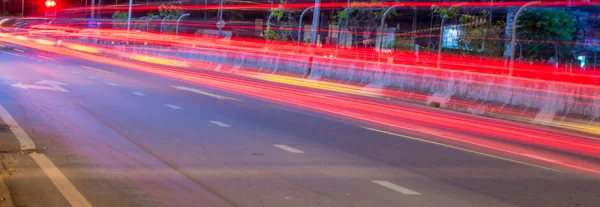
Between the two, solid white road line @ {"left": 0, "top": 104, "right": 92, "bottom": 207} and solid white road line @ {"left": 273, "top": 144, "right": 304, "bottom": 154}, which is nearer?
solid white road line @ {"left": 0, "top": 104, "right": 92, "bottom": 207}

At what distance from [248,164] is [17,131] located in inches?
172

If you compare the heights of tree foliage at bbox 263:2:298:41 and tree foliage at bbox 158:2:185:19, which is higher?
tree foliage at bbox 158:2:185:19

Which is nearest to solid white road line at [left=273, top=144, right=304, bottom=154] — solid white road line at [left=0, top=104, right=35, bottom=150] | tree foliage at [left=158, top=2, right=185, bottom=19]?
solid white road line at [left=0, top=104, right=35, bottom=150]

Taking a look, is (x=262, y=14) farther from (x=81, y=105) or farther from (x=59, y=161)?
(x=59, y=161)

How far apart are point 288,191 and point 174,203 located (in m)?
1.31

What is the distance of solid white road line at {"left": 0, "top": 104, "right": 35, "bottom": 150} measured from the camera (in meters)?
10.6

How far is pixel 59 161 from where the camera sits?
31.3ft

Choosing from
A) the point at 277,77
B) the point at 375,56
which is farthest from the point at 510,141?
the point at 375,56

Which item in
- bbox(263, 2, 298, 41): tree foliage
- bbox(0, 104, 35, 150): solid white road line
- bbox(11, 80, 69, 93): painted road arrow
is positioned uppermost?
bbox(263, 2, 298, 41): tree foliage

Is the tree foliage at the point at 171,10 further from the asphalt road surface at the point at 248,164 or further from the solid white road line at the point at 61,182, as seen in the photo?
the solid white road line at the point at 61,182

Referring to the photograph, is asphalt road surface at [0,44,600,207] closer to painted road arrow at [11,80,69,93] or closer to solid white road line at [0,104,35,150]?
solid white road line at [0,104,35,150]

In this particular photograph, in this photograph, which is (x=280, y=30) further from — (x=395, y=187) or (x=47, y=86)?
(x=395, y=187)

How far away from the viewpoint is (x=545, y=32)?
32500mm

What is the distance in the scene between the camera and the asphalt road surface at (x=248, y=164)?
25.9 ft
